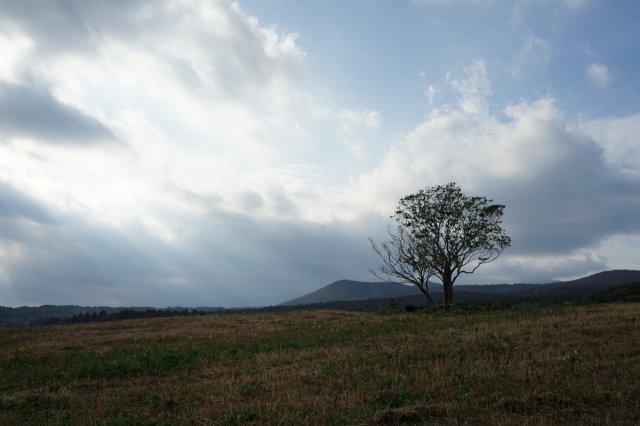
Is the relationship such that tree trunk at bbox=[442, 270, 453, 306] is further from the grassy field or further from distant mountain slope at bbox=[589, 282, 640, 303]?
the grassy field

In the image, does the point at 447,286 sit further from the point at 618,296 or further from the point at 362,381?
the point at 362,381

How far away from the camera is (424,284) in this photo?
45406mm

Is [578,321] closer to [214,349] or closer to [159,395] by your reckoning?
[214,349]

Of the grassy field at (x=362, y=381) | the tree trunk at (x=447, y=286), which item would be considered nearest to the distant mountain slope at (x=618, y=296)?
the tree trunk at (x=447, y=286)

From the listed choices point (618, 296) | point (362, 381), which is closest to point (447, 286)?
point (618, 296)

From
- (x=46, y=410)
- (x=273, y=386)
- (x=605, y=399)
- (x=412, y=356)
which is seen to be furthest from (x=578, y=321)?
(x=46, y=410)

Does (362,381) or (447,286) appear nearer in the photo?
(362,381)

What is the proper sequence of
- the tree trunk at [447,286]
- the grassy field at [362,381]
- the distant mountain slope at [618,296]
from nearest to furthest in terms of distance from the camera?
1. the grassy field at [362,381]
2. the distant mountain slope at [618,296]
3. the tree trunk at [447,286]

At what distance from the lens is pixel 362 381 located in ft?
35.6

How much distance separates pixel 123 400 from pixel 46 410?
5.41 feet

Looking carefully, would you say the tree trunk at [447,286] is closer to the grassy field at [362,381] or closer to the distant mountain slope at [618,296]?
the distant mountain slope at [618,296]

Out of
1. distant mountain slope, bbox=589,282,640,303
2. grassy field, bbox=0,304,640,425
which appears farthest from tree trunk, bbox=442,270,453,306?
grassy field, bbox=0,304,640,425

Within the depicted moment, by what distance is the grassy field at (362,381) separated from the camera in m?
8.33

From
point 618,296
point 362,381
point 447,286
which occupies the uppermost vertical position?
point 447,286
